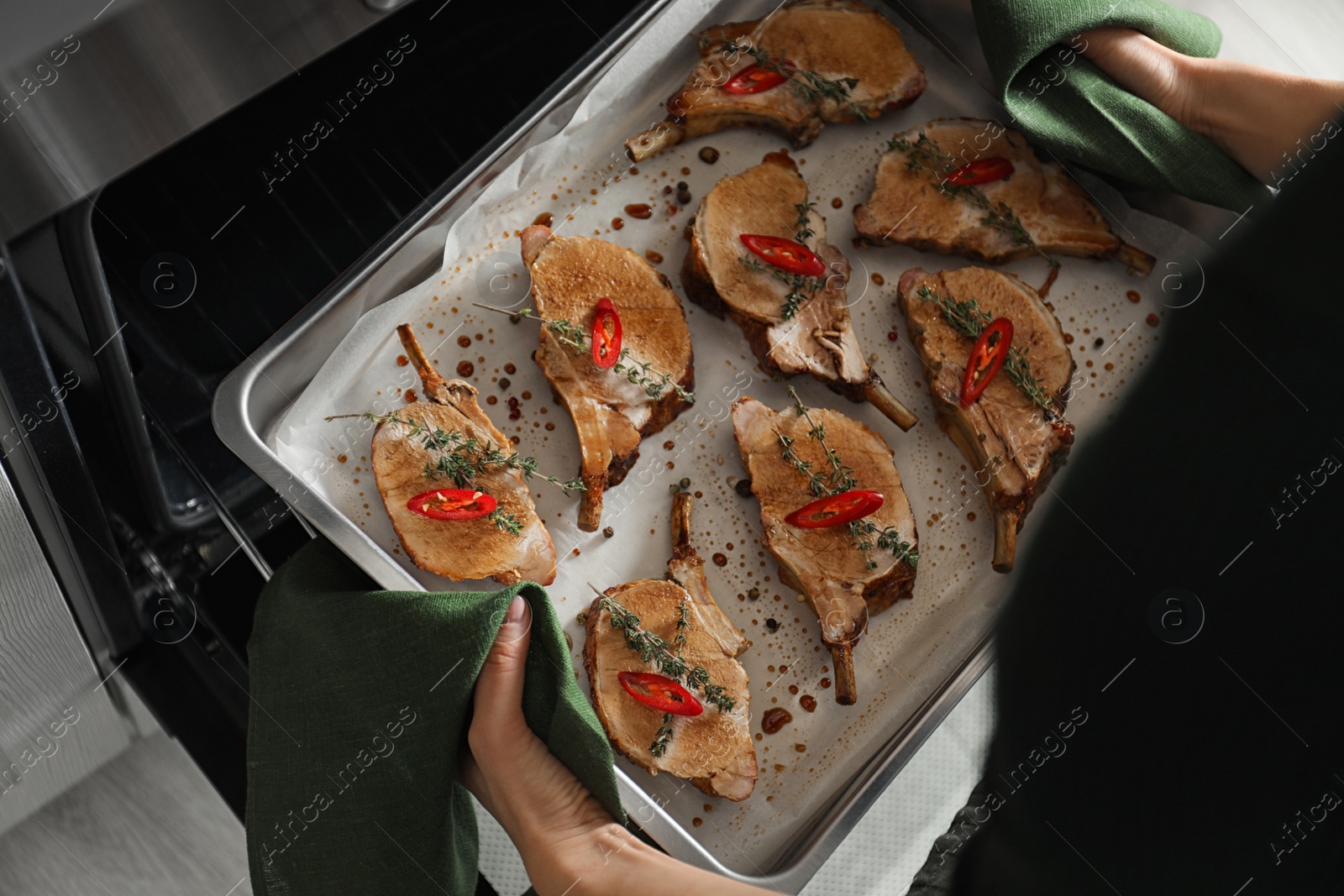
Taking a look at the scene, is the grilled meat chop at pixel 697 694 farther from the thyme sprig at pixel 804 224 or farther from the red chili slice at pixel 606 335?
the thyme sprig at pixel 804 224

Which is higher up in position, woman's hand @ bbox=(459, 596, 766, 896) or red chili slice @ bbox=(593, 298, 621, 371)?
red chili slice @ bbox=(593, 298, 621, 371)

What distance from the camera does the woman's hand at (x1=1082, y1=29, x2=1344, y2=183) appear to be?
2.47m

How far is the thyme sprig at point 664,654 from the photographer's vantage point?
2.43m

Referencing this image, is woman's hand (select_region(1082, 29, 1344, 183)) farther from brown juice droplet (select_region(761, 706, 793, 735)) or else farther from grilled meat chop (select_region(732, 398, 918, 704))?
brown juice droplet (select_region(761, 706, 793, 735))

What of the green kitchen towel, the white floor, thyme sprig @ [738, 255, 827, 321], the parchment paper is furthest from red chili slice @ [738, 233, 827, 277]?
the white floor

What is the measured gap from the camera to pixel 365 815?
221 centimetres

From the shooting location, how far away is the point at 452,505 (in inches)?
96.5

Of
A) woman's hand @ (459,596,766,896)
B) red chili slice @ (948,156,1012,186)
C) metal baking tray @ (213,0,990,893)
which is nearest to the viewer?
woman's hand @ (459,596,766,896)

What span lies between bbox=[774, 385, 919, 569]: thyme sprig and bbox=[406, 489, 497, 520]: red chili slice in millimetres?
834

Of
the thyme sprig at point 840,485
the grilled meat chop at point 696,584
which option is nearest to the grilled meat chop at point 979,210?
the thyme sprig at point 840,485

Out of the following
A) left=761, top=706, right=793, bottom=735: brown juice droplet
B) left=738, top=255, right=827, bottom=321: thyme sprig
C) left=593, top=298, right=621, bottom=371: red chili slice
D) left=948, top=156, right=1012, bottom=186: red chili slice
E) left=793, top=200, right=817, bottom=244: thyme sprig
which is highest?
left=593, top=298, right=621, bottom=371: red chili slice

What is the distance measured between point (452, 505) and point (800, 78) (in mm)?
1598

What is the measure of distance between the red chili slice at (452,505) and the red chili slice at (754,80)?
138 cm

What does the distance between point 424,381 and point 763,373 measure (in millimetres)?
969
